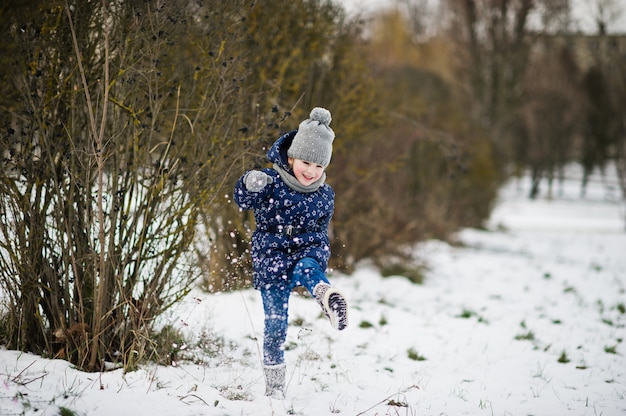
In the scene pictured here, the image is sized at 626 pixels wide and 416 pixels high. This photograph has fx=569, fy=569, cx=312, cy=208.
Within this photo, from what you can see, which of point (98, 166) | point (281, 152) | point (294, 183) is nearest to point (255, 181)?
point (294, 183)

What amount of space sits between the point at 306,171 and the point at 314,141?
0.57 ft

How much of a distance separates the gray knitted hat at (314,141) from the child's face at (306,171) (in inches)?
1.4

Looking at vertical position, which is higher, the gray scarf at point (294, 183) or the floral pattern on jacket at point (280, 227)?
the gray scarf at point (294, 183)

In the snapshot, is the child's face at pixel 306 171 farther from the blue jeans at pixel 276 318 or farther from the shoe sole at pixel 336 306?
the shoe sole at pixel 336 306

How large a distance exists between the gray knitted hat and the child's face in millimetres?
36

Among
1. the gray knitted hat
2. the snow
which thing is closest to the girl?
the gray knitted hat

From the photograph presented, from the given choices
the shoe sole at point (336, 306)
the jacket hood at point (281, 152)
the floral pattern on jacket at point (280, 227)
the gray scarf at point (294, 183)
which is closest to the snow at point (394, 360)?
the floral pattern on jacket at point (280, 227)

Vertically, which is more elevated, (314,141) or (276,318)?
(314,141)

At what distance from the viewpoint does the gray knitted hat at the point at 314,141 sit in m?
3.15

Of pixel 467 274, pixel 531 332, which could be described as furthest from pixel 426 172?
pixel 531 332

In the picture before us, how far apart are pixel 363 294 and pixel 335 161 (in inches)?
65.7

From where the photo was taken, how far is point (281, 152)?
333 centimetres

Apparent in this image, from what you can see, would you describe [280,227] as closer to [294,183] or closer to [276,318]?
[294,183]

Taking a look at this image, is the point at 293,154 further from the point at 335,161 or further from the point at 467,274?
the point at 467,274
